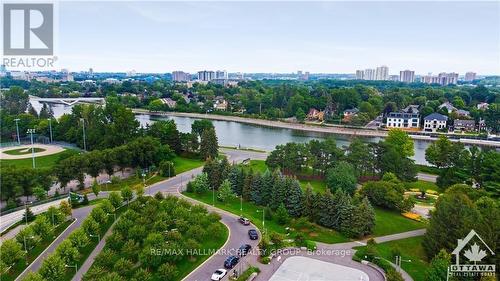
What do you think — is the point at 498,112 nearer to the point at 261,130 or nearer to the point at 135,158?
the point at 261,130

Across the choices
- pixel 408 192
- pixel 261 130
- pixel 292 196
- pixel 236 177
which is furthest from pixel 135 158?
pixel 261 130

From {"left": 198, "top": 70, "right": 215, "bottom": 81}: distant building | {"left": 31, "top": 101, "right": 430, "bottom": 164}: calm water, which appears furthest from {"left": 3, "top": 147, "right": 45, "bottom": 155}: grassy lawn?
{"left": 198, "top": 70, "right": 215, "bottom": 81}: distant building

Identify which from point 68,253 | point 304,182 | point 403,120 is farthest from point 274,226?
point 403,120

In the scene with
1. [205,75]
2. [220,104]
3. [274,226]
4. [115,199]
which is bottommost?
[274,226]

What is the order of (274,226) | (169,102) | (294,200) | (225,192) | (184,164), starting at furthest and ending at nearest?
(169,102), (184,164), (225,192), (294,200), (274,226)

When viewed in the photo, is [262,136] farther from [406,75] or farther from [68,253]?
[406,75]

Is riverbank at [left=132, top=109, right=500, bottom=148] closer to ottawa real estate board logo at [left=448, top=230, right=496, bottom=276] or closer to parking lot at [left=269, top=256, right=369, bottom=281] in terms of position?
ottawa real estate board logo at [left=448, top=230, right=496, bottom=276]
